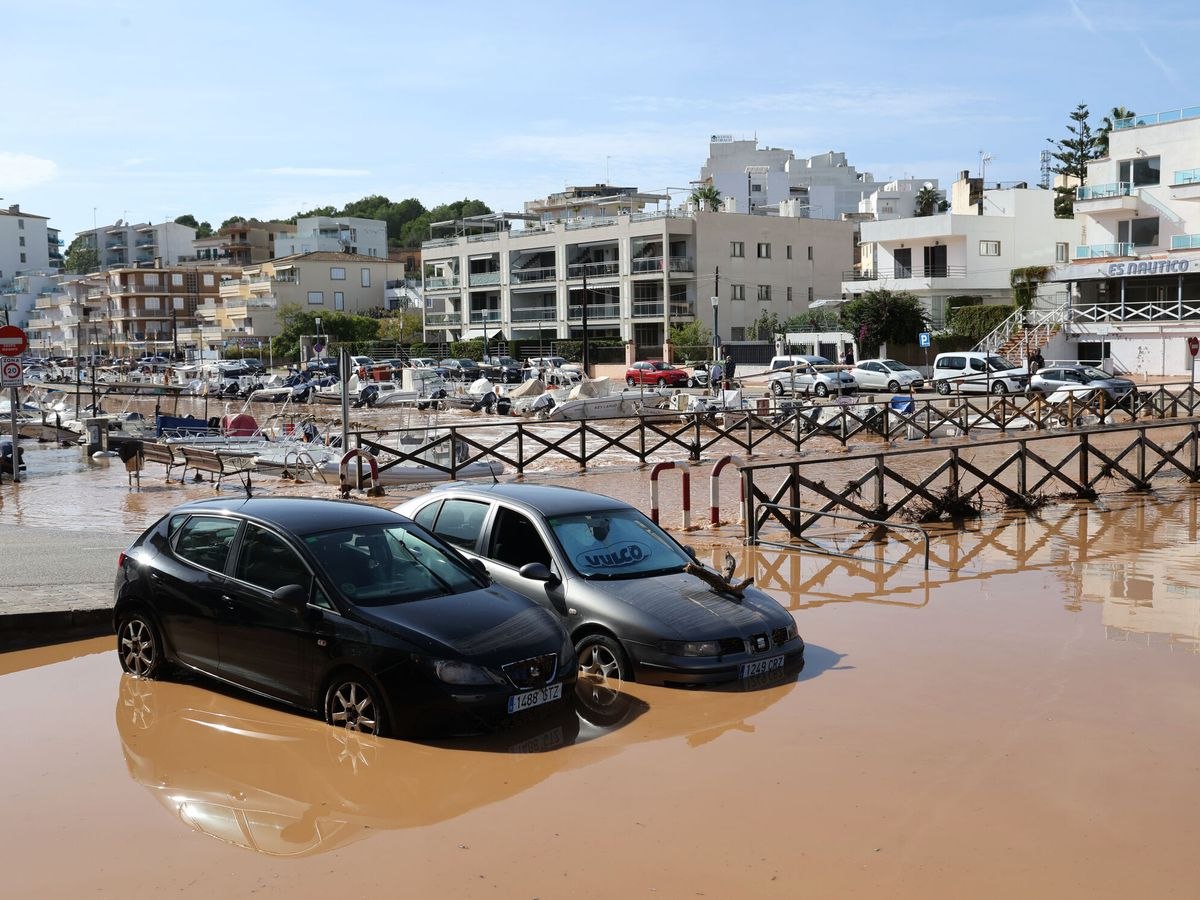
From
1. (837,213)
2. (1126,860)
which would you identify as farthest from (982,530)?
(837,213)

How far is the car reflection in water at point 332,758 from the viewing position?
653cm

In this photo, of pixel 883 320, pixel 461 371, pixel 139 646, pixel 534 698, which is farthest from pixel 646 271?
pixel 534 698

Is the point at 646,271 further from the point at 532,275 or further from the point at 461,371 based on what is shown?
the point at 461,371

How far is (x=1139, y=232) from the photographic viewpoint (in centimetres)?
5844

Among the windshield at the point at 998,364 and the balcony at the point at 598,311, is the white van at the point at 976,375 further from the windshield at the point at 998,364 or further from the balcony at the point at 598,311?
the balcony at the point at 598,311

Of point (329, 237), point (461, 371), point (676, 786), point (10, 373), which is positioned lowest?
point (676, 786)

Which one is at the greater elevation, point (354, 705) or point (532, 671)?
point (532, 671)

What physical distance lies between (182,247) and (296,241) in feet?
107

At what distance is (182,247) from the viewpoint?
152 metres

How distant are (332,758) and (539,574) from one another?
2.22m

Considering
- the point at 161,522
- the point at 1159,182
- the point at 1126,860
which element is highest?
the point at 1159,182

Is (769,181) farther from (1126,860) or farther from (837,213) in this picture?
(1126,860)

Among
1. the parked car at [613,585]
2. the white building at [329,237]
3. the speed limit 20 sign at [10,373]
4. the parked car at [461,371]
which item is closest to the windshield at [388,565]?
the parked car at [613,585]

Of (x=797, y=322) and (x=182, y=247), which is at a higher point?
(x=182, y=247)
